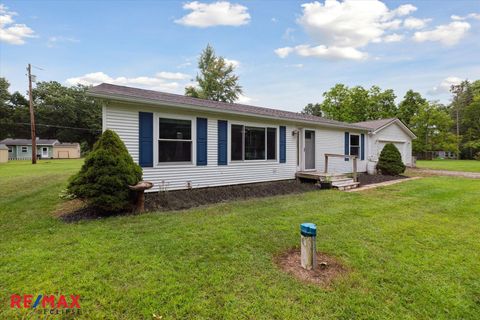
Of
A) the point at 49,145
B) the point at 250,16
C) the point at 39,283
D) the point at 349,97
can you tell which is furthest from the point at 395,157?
the point at 49,145

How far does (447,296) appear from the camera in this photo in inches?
89.4

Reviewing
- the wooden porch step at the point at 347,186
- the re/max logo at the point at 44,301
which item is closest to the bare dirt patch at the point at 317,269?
the re/max logo at the point at 44,301

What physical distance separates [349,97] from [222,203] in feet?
98.5

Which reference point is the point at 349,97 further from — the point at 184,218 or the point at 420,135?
the point at 184,218

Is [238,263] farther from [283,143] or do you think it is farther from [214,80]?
[214,80]

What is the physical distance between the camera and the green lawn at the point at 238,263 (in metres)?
2.09

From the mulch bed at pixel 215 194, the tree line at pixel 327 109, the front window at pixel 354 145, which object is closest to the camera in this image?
the mulch bed at pixel 215 194

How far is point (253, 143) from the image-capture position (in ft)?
26.8

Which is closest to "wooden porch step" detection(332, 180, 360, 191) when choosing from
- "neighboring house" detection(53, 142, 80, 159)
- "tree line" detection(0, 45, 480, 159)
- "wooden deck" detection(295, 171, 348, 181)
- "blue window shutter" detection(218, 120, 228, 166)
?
"wooden deck" detection(295, 171, 348, 181)

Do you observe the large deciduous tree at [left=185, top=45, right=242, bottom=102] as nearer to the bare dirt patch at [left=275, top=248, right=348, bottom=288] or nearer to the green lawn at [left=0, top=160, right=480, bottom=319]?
the green lawn at [left=0, top=160, right=480, bottom=319]

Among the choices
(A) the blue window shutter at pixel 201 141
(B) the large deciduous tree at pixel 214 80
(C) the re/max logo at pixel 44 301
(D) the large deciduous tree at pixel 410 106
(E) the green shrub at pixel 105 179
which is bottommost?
(C) the re/max logo at pixel 44 301

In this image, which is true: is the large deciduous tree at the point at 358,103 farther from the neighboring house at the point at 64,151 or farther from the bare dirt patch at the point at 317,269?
the neighboring house at the point at 64,151

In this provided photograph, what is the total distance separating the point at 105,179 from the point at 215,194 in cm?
307

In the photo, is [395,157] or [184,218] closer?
[184,218]
